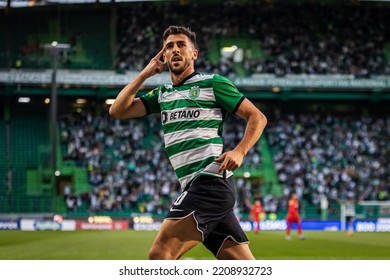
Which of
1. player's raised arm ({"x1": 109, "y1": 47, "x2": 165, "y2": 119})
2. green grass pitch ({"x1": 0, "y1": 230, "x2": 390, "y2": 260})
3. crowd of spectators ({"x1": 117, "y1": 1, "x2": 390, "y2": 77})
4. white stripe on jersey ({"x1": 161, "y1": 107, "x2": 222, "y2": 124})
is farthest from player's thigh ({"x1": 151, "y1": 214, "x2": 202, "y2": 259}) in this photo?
crowd of spectators ({"x1": 117, "y1": 1, "x2": 390, "y2": 77})

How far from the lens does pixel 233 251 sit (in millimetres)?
5449

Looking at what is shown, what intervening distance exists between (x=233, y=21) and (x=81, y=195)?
43.4 ft

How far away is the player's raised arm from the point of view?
214 inches

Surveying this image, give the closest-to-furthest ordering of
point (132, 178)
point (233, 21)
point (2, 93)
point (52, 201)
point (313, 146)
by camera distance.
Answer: point (52, 201), point (2, 93), point (132, 178), point (313, 146), point (233, 21)

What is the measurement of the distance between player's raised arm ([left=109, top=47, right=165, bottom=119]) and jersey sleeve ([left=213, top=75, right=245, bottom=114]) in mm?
432

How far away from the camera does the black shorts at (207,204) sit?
17.2ft

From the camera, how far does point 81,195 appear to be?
103 feet

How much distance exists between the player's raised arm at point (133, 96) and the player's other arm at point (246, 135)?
2.28ft

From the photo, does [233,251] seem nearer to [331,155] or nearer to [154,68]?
[154,68]

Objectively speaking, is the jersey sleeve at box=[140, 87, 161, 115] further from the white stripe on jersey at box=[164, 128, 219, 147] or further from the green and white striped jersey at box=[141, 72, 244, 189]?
the white stripe on jersey at box=[164, 128, 219, 147]

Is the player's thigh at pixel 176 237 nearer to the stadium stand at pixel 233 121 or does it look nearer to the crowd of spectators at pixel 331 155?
the stadium stand at pixel 233 121

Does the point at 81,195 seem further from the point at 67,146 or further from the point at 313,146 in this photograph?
the point at 313,146

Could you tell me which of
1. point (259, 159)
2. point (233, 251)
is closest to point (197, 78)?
point (233, 251)
